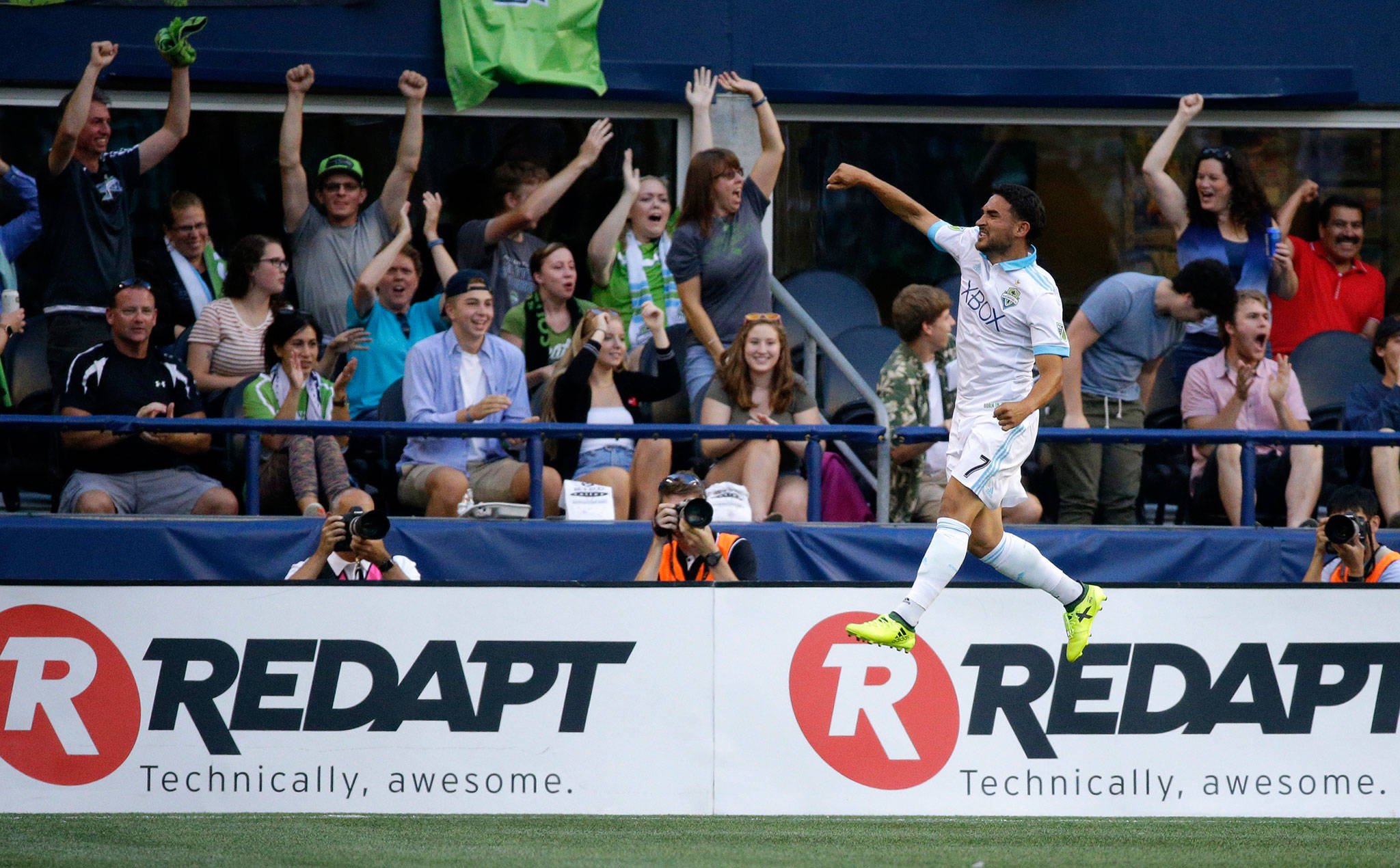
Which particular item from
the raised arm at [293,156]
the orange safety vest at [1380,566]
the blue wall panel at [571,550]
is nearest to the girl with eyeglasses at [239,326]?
the raised arm at [293,156]

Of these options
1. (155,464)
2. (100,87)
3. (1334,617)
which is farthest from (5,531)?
(1334,617)

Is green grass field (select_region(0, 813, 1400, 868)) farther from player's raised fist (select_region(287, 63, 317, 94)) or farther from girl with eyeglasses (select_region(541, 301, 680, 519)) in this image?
player's raised fist (select_region(287, 63, 317, 94))

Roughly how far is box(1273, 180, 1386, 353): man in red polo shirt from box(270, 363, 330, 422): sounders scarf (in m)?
6.24

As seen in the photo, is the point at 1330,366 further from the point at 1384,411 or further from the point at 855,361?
the point at 855,361

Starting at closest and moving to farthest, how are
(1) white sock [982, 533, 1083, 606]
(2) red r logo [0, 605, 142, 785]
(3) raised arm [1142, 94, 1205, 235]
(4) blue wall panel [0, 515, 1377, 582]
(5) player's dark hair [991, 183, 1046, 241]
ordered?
(5) player's dark hair [991, 183, 1046, 241], (1) white sock [982, 533, 1083, 606], (2) red r logo [0, 605, 142, 785], (4) blue wall panel [0, 515, 1377, 582], (3) raised arm [1142, 94, 1205, 235]

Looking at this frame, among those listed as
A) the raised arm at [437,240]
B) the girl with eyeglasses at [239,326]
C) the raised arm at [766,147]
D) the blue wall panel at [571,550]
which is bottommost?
the blue wall panel at [571,550]

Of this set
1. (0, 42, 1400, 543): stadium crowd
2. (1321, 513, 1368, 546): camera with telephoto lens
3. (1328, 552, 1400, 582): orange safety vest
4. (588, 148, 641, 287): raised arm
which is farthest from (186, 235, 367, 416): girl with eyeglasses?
(1328, 552, 1400, 582): orange safety vest

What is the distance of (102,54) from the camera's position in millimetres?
9648

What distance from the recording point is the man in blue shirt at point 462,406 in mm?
9359

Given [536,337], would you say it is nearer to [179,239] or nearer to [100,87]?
[179,239]

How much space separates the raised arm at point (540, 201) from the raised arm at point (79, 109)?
2.50 meters

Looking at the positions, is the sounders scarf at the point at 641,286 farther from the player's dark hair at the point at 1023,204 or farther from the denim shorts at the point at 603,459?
the player's dark hair at the point at 1023,204

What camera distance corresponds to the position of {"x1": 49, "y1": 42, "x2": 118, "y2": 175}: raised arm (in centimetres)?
959

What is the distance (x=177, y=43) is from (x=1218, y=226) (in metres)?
6.69
